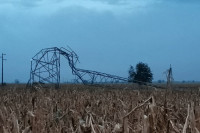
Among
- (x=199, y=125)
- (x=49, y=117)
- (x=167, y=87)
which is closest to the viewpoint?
(x=167, y=87)

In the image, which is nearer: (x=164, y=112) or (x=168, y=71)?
(x=168, y=71)

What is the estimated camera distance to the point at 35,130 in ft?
11.8

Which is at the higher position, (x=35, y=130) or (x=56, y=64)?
(x=56, y=64)

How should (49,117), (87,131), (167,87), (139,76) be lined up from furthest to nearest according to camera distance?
(139,76) → (49,117) → (87,131) → (167,87)

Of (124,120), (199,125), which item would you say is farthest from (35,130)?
(199,125)

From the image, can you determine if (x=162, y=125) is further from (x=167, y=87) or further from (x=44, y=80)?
(x=44, y=80)

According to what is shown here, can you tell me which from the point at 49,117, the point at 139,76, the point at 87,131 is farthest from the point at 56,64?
the point at 139,76

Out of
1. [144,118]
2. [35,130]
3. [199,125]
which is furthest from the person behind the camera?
[35,130]

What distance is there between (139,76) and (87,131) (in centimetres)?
6830

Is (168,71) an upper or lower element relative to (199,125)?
upper

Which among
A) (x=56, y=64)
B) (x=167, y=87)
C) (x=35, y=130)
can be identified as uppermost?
(x=56, y=64)

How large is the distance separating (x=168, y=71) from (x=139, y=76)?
226ft

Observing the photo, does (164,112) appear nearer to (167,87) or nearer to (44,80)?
(167,87)

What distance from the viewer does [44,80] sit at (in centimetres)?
3022
